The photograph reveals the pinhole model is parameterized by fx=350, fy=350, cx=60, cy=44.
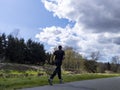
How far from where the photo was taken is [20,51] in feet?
379

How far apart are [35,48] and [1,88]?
111 m

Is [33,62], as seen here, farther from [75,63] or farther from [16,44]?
[75,63]

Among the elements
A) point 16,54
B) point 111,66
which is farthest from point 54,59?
point 111,66

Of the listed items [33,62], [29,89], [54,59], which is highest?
[33,62]

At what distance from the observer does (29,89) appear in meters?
14.6

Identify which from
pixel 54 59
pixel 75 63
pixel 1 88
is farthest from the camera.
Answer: pixel 75 63

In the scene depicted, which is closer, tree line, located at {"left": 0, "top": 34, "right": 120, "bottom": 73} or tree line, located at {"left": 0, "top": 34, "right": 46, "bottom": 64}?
A: tree line, located at {"left": 0, "top": 34, "right": 120, "bottom": 73}

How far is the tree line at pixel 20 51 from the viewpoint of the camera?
115 metres

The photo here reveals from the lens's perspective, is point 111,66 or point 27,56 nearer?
point 27,56

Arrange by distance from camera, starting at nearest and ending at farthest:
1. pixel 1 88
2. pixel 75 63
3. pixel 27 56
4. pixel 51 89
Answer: pixel 51 89, pixel 1 88, pixel 75 63, pixel 27 56

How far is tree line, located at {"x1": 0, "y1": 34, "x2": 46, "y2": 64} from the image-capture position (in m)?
115

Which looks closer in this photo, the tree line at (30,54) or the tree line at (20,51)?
the tree line at (30,54)

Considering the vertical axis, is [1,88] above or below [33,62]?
below

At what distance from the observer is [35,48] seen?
127 meters
